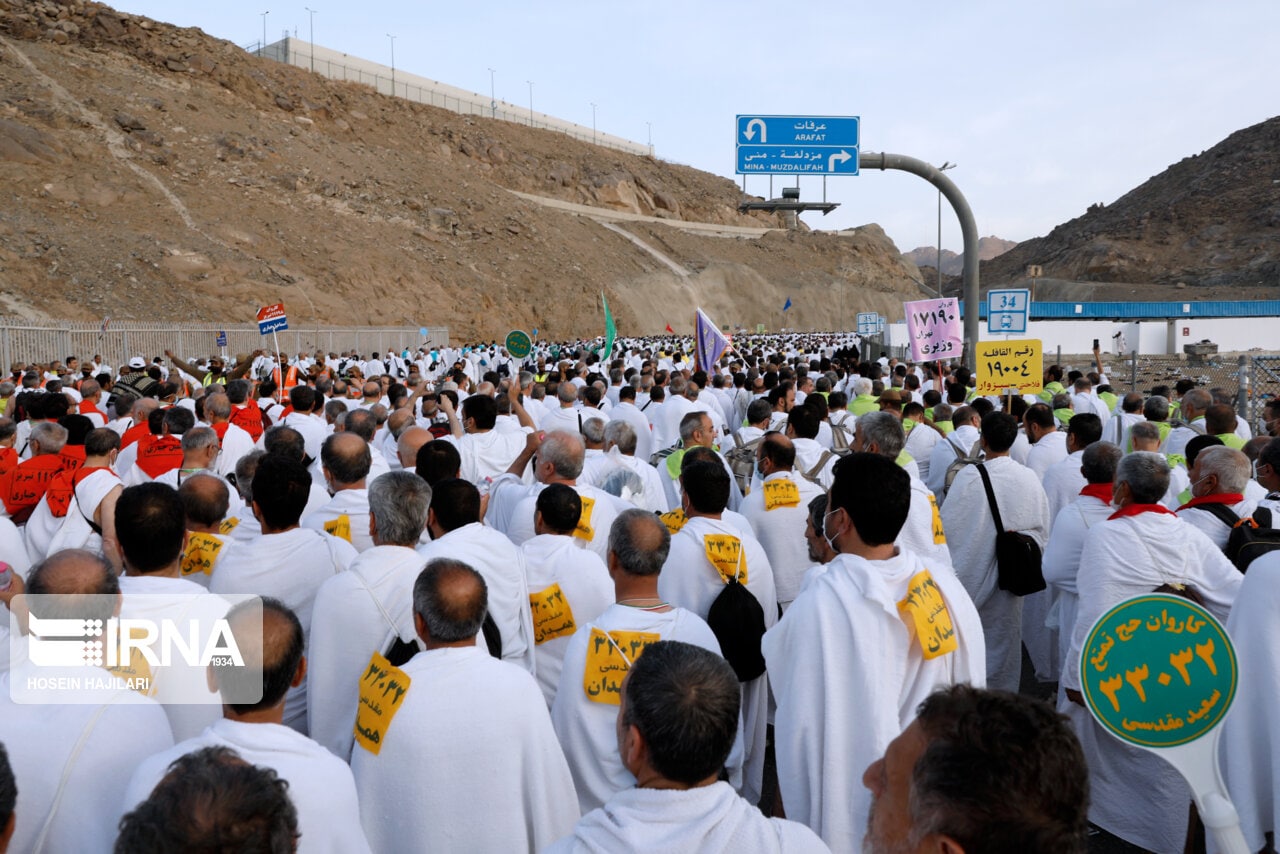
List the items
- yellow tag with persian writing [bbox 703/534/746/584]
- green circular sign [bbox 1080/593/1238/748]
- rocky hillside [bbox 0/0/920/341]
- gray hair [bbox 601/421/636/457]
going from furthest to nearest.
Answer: rocky hillside [bbox 0/0/920/341], gray hair [bbox 601/421/636/457], yellow tag with persian writing [bbox 703/534/746/584], green circular sign [bbox 1080/593/1238/748]

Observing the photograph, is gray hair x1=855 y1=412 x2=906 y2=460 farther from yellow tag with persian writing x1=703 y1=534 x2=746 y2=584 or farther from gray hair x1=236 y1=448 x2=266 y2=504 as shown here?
gray hair x1=236 y1=448 x2=266 y2=504

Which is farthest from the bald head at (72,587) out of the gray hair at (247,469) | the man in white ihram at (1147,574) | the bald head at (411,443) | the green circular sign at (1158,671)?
the man in white ihram at (1147,574)

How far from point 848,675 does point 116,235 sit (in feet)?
148

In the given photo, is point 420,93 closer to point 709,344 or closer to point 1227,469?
point 709,344

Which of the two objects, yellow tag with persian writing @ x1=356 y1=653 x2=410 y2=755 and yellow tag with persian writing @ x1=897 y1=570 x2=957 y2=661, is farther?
yellow tag with persian writing @ x1=897 y1=570 x2=957 y2=661

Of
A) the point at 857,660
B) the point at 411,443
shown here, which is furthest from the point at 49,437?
the point at 857,660

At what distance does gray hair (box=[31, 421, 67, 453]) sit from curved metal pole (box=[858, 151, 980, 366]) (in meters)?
13.1

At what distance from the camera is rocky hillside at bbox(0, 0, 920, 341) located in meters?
40.2

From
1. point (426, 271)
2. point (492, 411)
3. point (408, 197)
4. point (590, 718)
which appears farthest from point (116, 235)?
point (590, 718)

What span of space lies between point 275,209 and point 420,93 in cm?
5544

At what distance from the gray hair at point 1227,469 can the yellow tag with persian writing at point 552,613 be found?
11.1ft

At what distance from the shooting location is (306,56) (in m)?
88.6

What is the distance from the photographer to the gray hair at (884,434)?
5.68 metres

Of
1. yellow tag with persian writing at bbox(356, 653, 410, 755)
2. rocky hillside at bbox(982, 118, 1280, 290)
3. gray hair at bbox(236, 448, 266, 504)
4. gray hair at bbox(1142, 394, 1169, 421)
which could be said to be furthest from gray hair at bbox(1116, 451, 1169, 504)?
rocky hillside at bbox(982, 118, 1280, 290)
